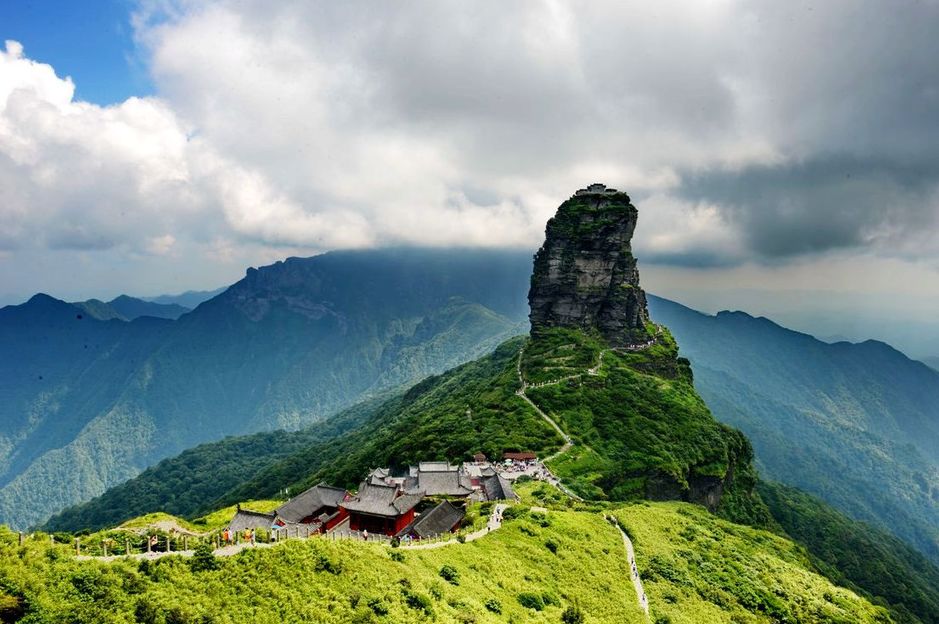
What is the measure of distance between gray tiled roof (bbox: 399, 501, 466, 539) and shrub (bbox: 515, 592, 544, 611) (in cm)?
1433

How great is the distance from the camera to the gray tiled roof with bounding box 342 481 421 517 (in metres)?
50.1

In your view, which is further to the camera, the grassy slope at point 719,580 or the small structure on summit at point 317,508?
the small structure on summit at point 317,508

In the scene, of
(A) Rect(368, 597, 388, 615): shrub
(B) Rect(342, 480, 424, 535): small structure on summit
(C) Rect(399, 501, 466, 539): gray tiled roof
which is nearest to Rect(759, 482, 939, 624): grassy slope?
(C) Rect(399, 501, 466, 539): gray tiled roof

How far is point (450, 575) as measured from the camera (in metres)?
29.7

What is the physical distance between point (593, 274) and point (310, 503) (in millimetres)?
96995

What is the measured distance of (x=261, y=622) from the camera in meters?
21.4

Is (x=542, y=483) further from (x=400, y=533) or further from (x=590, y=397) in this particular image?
(x=590, y=397)

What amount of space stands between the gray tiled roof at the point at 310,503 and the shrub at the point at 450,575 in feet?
95.4

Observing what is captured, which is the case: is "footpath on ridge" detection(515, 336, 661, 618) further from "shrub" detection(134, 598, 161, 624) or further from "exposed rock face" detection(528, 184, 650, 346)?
"shrub" detection(134, 598, 161, 624)

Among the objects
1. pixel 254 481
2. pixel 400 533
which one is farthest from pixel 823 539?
pixel 254 481

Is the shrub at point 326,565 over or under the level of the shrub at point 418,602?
over

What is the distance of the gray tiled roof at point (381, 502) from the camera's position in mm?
50062

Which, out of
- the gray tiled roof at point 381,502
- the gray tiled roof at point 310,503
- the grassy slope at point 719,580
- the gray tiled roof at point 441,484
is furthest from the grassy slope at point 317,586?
the gray tiled roof at point 310,503

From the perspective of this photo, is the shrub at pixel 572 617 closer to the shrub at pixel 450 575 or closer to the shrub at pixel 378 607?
the shrub at pixel 450 575
